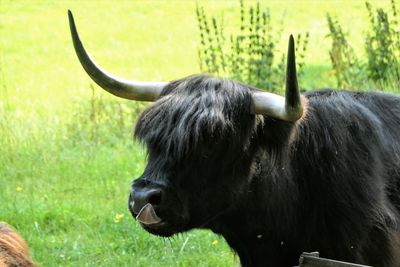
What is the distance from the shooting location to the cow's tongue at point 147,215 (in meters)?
5.07

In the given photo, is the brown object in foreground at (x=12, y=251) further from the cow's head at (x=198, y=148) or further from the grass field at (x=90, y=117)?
the cow's head at (x=198, y=148)

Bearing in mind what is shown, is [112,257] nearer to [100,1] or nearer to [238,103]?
[238,103]

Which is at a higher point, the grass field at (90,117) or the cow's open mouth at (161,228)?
the cow's open mouth at (161,228)

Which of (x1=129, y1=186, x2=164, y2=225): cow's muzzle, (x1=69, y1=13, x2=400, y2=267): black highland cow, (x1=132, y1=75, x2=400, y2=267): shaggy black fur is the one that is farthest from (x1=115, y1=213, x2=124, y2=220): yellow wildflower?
(x1=129, y1=186, x2=164, y2=225): cow's muzzle

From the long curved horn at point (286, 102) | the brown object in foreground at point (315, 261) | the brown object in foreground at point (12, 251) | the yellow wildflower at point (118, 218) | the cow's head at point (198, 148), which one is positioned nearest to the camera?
the long curved horn at point (286, 102)

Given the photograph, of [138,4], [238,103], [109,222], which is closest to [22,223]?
[109,222]

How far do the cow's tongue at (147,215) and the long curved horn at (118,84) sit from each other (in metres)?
1.00

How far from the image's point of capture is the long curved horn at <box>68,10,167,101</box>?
233 inches

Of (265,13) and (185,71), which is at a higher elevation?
(265,13)

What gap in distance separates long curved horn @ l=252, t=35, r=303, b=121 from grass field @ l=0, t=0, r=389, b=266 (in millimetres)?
1269

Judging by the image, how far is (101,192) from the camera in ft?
30.6

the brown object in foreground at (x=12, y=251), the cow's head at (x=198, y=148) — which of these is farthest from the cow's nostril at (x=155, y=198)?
the brown object in foreground at (x=12, y=251)

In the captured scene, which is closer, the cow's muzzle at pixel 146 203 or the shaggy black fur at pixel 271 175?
the cow's muzzle at pixel 146 203

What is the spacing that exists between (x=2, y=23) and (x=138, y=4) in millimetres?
3168
